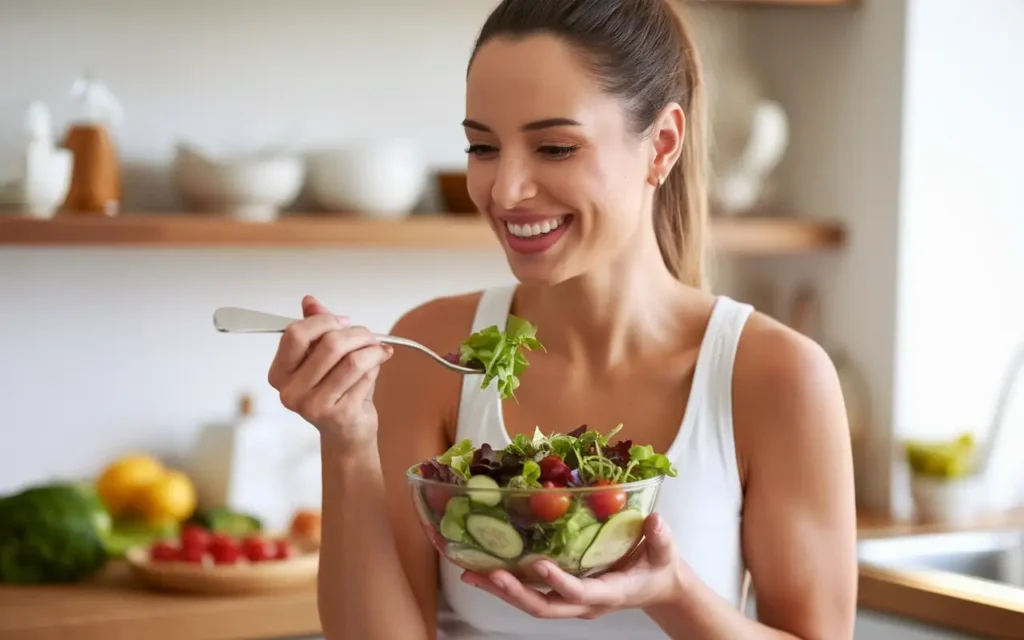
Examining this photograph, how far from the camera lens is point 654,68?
1.55 meters

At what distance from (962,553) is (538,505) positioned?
2.07 meters

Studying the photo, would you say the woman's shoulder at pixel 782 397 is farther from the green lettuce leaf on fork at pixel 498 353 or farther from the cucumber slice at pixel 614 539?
the cucumber slice at pixel 614 539

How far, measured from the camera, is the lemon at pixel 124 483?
8.88 ft

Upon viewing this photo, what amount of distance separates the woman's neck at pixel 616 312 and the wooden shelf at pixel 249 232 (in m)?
1.07

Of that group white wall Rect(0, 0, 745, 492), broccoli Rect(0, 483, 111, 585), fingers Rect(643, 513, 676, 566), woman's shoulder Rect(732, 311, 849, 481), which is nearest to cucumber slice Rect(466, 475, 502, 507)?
fingers Rect(643, 513, 676, 566)

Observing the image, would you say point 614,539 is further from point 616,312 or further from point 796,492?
point 616,312

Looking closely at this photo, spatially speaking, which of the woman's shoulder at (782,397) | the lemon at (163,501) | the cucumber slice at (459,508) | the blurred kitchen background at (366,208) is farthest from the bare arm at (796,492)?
the lemon at (163,501)

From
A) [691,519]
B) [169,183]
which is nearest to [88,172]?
[169,183]

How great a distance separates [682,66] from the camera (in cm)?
162

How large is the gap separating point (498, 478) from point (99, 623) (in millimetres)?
1289

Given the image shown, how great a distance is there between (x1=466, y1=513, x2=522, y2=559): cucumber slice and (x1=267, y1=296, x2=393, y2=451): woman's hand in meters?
0.19

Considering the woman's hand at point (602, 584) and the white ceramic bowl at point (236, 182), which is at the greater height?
the white ceramic bowl at point (236, 182)

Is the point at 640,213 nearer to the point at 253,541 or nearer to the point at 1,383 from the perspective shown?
the point at 253,541

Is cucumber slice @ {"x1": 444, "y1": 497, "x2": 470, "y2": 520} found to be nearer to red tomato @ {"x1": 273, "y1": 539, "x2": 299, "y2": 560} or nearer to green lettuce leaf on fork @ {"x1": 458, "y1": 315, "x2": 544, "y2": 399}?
green lettuce leaf on fork @ {"x1": 458, "y1": 315, "x2": 544, "y2": 399}
